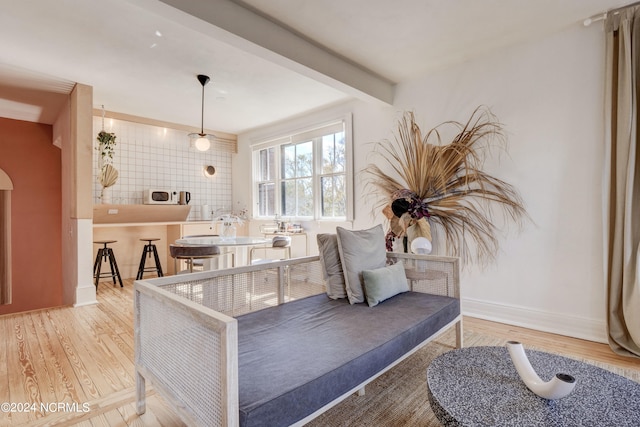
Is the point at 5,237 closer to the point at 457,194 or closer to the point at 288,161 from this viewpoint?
the point at 288,161

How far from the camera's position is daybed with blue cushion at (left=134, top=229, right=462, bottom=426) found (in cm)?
111

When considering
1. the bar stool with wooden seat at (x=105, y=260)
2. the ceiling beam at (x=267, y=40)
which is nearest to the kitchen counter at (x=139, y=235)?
the bar stool with wooden seat at (x=105, y=260)

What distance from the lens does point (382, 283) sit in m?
2.23

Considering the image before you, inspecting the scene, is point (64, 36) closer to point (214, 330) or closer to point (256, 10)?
point (256, 10)

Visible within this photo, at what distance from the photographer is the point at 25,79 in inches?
141

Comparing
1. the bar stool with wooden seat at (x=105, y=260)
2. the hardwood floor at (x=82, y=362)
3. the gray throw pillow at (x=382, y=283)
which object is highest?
the gray throw pillow at (x=382, y=283)

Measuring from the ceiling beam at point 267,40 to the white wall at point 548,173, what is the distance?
3.58 ft

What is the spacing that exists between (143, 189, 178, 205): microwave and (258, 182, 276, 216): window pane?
1.46m

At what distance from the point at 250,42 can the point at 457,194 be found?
2393 mm

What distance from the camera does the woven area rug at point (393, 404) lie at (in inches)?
64.2

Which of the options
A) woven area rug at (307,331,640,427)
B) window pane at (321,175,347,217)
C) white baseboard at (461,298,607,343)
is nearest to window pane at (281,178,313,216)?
window pane at (321,175,347,217)

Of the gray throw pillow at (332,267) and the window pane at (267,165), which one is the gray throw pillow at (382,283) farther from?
the window pane at (267,165)

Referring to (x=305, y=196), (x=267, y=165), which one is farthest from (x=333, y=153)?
(x=267, y=165)

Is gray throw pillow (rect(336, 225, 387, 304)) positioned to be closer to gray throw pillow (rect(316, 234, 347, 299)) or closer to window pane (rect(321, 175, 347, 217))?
gray throw pillow (rect(316, 234, 347, 299))
